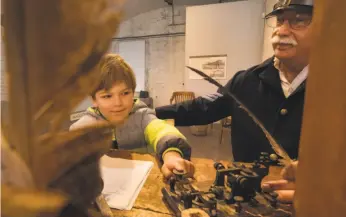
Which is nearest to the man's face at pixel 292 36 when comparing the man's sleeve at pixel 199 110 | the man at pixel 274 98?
the man at pixel 274 98

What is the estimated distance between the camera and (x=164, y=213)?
15.8 inches

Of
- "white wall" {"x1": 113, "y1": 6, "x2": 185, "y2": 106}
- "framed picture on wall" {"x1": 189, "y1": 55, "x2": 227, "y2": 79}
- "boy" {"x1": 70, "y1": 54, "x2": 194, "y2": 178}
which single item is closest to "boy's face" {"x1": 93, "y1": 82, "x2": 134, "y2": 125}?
"boy" {"x1": 70, "y1": 54, "x2": 194, "y2": 178}

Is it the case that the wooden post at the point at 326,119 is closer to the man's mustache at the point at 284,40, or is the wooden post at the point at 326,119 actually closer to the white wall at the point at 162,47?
the man's mustache at the point at 284,40

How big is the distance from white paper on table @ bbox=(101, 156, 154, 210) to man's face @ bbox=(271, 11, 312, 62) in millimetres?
557

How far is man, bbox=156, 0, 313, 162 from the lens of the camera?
0.75m

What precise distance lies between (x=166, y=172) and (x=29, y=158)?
399mm

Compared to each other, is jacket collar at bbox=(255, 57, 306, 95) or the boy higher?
jacket collar at bbox=(255, 57, 306, 95)

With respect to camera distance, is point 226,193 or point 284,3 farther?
point 284,3

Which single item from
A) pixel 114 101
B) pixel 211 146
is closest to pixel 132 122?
pixel 114 101

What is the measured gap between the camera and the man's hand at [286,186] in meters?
0.36

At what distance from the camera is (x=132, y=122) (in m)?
0.93

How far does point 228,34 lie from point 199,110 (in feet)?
5.88

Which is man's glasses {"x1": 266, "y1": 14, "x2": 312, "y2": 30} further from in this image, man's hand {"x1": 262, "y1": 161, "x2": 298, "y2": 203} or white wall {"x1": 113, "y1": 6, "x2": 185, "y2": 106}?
white wall {"x1": 113, "y1": 6, "x2": 185, "y2": 106}

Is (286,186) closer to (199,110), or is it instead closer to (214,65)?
(199,110)
